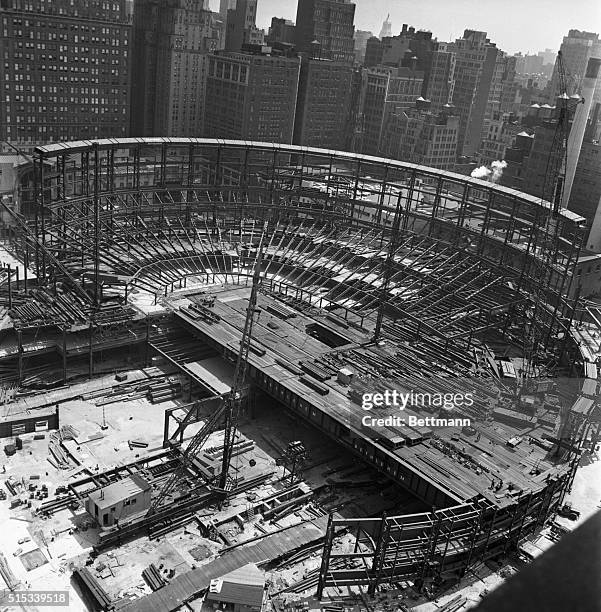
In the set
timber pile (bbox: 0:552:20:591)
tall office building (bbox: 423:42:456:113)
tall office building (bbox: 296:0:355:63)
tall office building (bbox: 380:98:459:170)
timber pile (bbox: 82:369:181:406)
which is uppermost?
tall office building (bbox: 296:0:355:63)

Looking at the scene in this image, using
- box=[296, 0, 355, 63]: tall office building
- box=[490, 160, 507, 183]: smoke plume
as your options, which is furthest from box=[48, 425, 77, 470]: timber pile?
box=[296, 0, 355, 63]: tall office building

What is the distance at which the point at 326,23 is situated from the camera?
161125mm

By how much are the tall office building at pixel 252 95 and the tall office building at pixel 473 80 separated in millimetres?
62260

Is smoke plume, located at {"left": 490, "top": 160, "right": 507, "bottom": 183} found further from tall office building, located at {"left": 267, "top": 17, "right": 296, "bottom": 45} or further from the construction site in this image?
tall office building, located at {"left": 267, "top": 17, "right": 296, "bottom": 45}

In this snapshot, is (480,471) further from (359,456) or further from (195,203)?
(195,203)

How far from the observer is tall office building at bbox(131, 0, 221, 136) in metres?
130

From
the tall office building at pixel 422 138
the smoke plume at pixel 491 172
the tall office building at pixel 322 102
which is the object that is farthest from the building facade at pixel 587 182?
the tall office building at pixel 322 102

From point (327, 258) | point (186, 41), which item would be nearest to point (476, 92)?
point (186, 41)

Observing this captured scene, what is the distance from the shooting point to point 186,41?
429ft

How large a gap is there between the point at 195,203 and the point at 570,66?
10500cm

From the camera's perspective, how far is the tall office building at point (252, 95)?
124062 mm

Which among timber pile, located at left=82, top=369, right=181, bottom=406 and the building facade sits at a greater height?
the building facade

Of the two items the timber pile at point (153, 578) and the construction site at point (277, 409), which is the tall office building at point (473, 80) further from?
the timber pile at point (153, 578)

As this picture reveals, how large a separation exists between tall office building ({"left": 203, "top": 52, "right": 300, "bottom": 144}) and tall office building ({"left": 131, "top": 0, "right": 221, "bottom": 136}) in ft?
12.7
